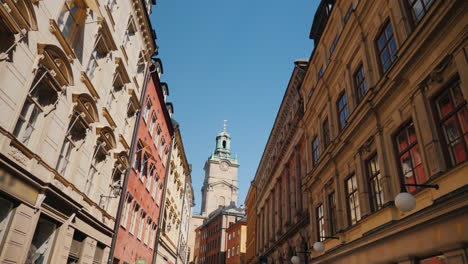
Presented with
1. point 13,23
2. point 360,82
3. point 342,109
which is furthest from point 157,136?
Answer: point 13,23

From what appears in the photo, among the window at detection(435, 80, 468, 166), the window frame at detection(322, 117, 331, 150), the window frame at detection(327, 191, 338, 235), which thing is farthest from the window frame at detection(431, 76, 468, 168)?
the window frame at detection(322, 117, 331, 150)

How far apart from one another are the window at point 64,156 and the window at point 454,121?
12.1 meters

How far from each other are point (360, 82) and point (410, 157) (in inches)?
201

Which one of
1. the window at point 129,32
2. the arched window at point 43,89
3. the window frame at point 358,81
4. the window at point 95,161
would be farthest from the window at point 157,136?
the window frame at point 358,81

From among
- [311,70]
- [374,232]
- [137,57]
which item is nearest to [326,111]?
[311,70]

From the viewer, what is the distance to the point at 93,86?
45.1ft

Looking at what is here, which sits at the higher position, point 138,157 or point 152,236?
point 138,157

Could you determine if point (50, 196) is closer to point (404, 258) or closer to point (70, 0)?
point (70, 0)

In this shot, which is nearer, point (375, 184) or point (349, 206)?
point (375, 184)

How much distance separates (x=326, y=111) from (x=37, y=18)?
14.2 metres

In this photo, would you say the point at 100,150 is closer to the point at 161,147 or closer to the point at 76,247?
the point at 76,247

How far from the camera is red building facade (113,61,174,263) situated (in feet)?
64.5

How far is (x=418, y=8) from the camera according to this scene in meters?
10.2

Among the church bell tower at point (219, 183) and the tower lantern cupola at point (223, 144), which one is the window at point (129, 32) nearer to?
the church bell tower at point (219, 183)
